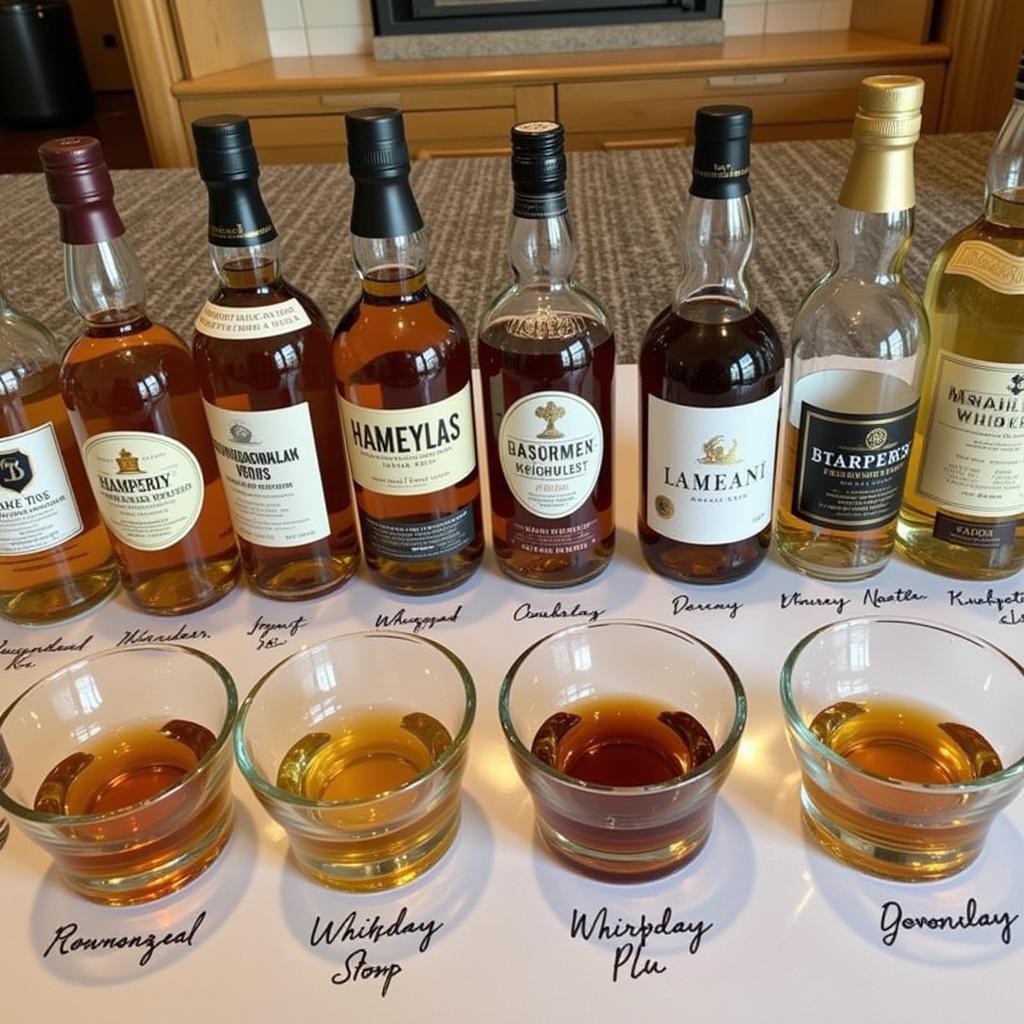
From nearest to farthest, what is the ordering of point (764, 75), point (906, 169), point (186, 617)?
point (906, 169) → point (186, 617) → point (764, 75)

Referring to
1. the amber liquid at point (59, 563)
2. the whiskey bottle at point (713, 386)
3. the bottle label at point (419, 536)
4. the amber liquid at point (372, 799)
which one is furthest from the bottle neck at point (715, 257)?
the amber liquid at point (59, 563)

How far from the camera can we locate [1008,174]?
0.61 metres

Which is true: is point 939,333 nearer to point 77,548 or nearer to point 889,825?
point 889,825

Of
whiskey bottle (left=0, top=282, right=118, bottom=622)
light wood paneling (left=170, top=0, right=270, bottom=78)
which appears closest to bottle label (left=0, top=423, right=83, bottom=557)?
whiskey bottle (left=0, top=282, right=118, bottom=622)

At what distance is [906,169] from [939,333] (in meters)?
0.14

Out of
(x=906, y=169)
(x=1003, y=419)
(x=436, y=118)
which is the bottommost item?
(x=436, y=118)

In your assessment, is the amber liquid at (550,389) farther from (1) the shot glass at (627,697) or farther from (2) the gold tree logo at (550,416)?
(1) the shot glass at (627,697)

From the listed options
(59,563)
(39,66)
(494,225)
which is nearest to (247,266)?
(59,563)

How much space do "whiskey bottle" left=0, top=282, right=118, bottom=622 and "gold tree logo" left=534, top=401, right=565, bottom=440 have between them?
1.08 feet

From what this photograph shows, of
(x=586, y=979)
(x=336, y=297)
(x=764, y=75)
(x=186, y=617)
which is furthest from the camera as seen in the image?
(x=764, y=75)

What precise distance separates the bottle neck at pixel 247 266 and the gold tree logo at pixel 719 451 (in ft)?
0.99

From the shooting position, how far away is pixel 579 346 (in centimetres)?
65

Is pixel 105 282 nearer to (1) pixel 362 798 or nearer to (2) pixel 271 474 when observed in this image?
(2) pixel 271 474

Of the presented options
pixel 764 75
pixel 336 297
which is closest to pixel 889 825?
pixel 336 297
